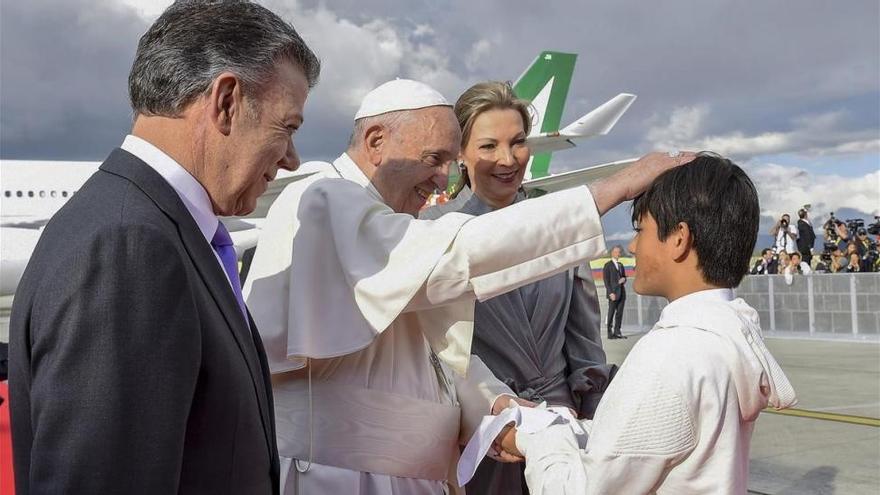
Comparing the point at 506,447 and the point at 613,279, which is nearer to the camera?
the point at 506,447

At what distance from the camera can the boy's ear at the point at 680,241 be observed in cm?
161

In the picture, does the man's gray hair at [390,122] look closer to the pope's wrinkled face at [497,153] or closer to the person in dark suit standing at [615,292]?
the pope's wrinkled face at [497,153]

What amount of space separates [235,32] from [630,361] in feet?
2.75

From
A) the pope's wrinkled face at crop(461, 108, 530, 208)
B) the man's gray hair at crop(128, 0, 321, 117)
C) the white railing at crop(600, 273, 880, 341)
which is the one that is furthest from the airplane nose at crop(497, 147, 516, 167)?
the white railing at crop(600, 273, 880, 341)

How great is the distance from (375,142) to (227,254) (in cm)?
77

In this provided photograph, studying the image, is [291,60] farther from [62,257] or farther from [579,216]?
[579,216]

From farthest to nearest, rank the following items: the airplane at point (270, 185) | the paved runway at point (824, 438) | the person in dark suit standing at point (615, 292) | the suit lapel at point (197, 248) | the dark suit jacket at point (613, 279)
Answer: the airplane at point (270, 185), the dark suit jacket at point (613, 279), the person in dark suit standing at point (615, 292), the paved runway at point (824, 438), the suit lapel at point (197, 248)

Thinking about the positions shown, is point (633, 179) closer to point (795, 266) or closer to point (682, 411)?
point (682, 411)

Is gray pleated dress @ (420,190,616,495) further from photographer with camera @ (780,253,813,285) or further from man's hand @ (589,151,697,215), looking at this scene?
photographer with camera @ (780,253,813,285)

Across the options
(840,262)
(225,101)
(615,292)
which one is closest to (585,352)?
(225,101)

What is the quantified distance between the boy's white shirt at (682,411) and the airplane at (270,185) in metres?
12.0

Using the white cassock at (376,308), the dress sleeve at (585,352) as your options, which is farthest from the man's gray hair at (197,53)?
the dress sleeve at (585,352)

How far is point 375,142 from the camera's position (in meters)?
2.09

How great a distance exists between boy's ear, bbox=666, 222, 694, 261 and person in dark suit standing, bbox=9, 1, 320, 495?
28.4 inches
